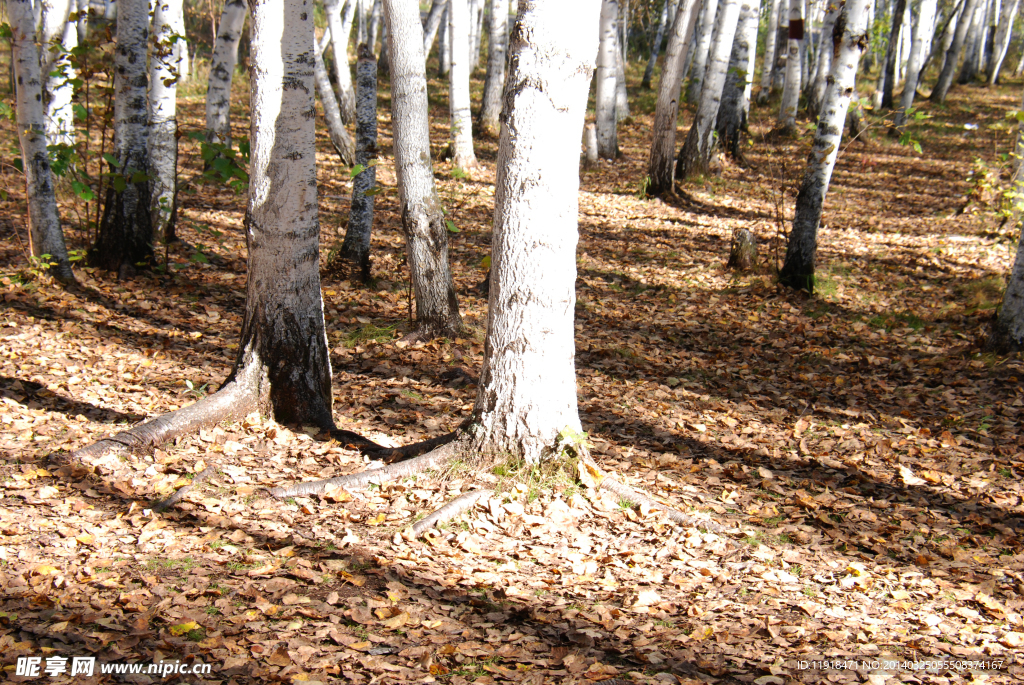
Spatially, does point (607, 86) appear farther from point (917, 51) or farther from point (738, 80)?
point (917, 51)

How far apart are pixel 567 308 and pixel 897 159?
1604cm

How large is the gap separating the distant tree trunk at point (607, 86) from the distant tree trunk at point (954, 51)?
13020 millimetres

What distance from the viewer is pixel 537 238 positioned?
3723 millimetres

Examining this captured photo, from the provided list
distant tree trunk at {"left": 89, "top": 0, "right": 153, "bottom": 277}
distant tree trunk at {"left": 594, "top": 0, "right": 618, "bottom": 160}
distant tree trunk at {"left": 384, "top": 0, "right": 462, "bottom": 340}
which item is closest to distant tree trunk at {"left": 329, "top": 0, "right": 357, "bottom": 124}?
distant tree trunk at {"left": 594, "top": 0, "right": 618, "bottom": 160}

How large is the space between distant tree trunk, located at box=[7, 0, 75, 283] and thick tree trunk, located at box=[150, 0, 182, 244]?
A: 107 cm

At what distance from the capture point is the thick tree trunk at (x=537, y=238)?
3574 mm

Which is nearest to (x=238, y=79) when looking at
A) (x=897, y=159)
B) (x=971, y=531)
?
(x=897, y=159)

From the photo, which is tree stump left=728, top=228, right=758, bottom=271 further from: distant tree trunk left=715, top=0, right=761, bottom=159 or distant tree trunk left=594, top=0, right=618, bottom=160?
distant tree trunk left=594, top=0, right=618, bottom=160

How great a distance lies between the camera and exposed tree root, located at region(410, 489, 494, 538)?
373cm

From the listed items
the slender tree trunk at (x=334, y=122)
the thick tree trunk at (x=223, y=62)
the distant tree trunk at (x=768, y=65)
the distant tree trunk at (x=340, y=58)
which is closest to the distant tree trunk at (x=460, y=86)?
the slender tree trunk at (x=334, y=122)

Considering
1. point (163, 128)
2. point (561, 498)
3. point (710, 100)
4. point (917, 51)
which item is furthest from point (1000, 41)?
point (561, 498)

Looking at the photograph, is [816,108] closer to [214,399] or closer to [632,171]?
[632,171]

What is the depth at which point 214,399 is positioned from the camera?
4699mm

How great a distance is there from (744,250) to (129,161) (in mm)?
7263
